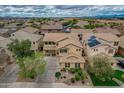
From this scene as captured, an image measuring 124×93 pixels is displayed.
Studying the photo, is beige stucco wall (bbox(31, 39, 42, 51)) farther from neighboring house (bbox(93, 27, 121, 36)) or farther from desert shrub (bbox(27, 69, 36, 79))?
neighboring house (bbox(93, 27, 121, 36))

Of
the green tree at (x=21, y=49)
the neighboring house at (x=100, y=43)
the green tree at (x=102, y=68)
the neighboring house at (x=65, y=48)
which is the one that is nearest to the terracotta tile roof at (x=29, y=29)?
the neighboring house at (x=65, y=48)

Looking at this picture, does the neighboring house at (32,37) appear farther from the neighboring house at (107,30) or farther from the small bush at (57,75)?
the neighboring house at (107,30)

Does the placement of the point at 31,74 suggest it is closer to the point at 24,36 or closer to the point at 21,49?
the point at 21,49

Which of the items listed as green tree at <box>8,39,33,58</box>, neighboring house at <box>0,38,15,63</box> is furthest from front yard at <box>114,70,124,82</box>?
neighboring house at <box>0,38,15,63</box>
